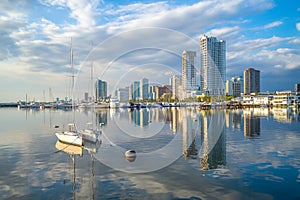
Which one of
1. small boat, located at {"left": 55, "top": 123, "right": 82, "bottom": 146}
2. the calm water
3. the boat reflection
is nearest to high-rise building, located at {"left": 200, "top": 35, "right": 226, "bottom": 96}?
the calm water

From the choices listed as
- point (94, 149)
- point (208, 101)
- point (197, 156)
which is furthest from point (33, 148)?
point (208, 101)

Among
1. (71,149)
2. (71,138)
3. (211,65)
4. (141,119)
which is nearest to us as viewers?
(71,149)

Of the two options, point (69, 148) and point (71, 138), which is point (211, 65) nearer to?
point (71, 138)

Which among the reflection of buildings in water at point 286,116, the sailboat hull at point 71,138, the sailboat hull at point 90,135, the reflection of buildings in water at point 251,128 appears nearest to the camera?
the sailboat hull at point 71,138

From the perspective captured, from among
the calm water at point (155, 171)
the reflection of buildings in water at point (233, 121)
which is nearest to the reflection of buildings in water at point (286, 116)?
the reflection of buildings in water at point (233, 121)

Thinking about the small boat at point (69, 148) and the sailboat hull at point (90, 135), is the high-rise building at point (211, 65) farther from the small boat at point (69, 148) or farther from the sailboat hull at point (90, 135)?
the small boat at point (69, 148)

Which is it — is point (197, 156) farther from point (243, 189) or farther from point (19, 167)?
point (19, 167)

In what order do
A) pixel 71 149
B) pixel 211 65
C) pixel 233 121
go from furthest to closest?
1. pixel 233 121
2. pixel 211 65
3. pixel 71 149

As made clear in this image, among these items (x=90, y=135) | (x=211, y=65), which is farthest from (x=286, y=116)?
(x=90, y=135)

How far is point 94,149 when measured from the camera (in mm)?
20266

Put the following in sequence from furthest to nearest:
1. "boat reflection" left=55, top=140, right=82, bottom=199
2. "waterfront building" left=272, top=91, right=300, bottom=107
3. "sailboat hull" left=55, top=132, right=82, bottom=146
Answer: "waterfront building" left=272, top=91, right=300, bottom=107 → "sailboat hull" left=55, top=132, right=82, bottom=146 → "boat reflection" left=55, top=140, right=82, bottom=199

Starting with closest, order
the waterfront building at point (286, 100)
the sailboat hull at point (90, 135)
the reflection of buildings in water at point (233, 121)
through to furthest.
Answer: the sailboat hull at point (90, 135)
the reflection of buildings in water at point (233, 121)
the waterfront building at point (286, 100)

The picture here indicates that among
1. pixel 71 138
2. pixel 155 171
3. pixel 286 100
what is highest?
pixel 286 100

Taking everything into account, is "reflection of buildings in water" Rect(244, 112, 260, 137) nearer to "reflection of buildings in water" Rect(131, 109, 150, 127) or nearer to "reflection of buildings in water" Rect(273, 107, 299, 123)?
"reflection of buildings in water" Rect(273, 107, 299, 123)
